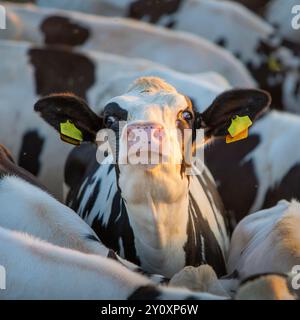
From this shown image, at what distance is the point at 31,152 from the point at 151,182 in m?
2.01

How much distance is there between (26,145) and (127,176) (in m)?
1.99

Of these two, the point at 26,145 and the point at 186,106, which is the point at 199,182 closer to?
the point at 186,106

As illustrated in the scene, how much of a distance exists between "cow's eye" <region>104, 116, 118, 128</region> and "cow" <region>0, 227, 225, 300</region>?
602 millimetres

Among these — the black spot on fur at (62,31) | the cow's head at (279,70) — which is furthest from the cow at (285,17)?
the black spot on fur at (62,31)

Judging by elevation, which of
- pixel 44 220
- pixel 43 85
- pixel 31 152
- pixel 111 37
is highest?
pixel 44 220

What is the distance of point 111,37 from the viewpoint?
6574mm

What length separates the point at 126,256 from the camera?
3709mm

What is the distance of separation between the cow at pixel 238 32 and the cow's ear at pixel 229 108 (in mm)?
2926

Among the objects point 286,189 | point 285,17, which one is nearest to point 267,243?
point 286,189

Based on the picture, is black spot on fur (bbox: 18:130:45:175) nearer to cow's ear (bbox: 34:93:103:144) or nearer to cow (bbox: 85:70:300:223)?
cow (bbox: 85:70:300:223)

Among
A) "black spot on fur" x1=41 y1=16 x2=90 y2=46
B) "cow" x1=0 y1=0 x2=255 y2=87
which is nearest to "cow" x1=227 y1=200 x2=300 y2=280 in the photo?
"cow" x1=0 y1=0 x2=255 y2=87

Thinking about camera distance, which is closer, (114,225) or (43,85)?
(114,225)

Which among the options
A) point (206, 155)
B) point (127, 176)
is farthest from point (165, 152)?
point (206, 155)

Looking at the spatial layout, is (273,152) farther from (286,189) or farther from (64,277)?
(64,277)
